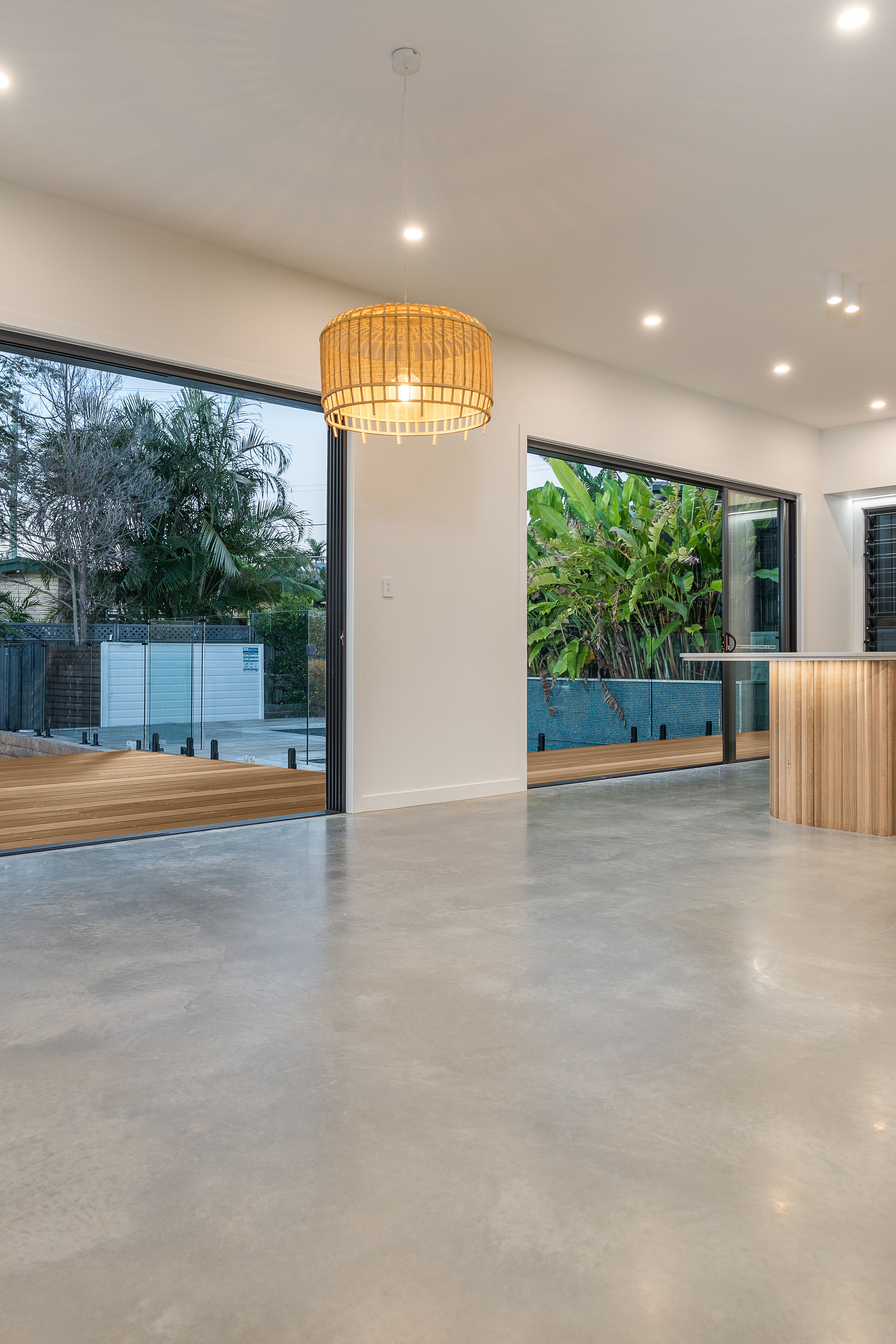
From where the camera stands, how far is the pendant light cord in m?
3.29

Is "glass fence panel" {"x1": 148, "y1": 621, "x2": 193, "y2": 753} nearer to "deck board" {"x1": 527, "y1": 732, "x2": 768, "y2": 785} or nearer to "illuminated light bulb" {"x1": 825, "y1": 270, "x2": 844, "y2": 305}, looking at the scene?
"deck board" {"x1": 527, "y1": 732, "x2": 768, "y2": 785}

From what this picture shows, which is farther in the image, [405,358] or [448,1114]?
[405,358]

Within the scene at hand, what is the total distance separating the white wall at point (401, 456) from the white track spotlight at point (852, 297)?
166 cm

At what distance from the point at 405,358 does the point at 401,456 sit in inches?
72.6

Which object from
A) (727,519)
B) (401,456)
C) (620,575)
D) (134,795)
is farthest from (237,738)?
(620,575)

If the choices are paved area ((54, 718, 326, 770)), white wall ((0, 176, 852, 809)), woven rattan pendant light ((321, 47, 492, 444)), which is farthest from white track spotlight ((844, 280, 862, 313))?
paved area ((54, 718, 326, 770))

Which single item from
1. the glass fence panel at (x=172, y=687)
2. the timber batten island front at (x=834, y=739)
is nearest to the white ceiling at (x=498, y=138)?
the timber batten island front at (x=834, y=739)

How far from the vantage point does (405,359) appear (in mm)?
3406

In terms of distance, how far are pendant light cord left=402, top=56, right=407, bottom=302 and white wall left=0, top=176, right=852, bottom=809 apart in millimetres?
420

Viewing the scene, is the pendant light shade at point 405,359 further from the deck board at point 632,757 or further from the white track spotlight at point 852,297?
the deck board at point 632,757

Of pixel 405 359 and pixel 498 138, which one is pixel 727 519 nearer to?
pixel 498 138

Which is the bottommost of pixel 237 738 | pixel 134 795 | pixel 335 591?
pixel 134 795

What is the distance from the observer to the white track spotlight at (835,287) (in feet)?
16.2

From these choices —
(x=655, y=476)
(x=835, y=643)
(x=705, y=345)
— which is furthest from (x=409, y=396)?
(x=835, y=643)
